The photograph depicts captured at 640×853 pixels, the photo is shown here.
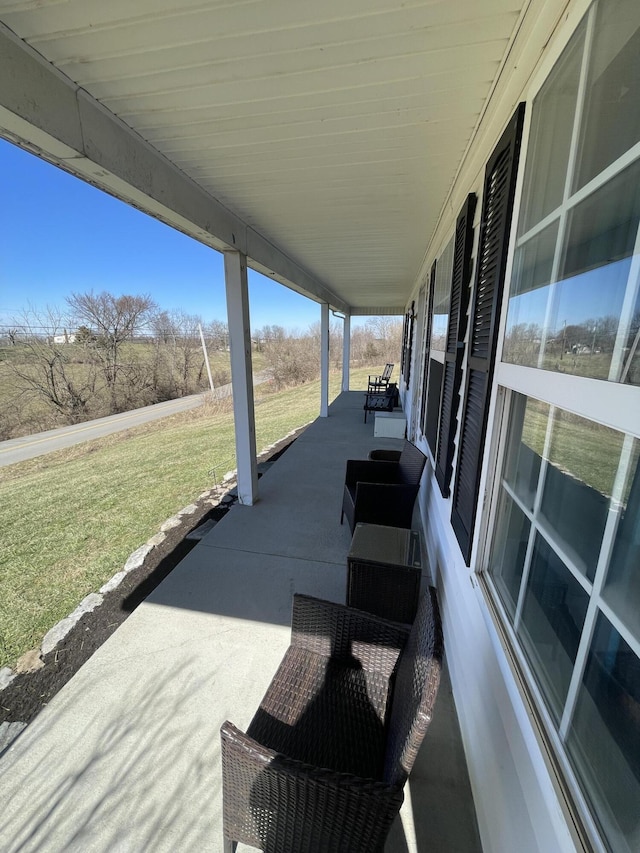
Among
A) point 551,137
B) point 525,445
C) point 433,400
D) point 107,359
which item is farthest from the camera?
point 107,359

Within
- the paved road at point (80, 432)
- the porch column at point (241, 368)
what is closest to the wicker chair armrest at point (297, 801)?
the porch column at point (241, 368)

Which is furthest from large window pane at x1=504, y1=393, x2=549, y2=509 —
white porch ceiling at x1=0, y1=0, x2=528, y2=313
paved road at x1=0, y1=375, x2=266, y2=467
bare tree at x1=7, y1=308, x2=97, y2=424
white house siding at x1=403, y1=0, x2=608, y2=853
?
bare tree at x1=7, y1=308, x2=97, y2=424

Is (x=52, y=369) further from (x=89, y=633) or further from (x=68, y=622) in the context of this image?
(x=89, y=633)

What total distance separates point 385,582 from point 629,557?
156 centimetres

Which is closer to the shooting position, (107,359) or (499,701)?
(499,701)

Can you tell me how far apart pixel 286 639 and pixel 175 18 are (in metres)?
2.73

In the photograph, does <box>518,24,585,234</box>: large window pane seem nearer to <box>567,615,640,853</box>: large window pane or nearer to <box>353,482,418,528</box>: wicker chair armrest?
<box>567,615,640,853</box>: large window pane

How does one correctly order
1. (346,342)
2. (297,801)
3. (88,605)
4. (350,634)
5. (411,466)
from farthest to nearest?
(346,342) → (411,466) → (88,605) → (350,634) → (297,801)

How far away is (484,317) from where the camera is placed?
1.52 m

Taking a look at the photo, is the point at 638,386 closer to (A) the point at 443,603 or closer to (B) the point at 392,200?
(A) the point at 443,603

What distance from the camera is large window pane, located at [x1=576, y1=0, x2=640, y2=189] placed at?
680 millimetres

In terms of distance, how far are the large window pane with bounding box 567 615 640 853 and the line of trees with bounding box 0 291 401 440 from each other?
12.9 metres

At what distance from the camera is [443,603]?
6.93 ft

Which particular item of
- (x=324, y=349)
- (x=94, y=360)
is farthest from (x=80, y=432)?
(x=324, y=349)
